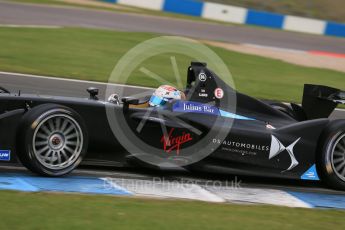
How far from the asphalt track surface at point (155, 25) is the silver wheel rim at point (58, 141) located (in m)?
12.7

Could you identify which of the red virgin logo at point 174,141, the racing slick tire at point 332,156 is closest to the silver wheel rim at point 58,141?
the red virgin logo at point 174,141

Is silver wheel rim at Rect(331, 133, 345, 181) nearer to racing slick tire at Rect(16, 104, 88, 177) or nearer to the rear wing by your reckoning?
the rear wing

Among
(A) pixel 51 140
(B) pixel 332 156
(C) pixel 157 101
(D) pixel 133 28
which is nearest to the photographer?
(A) pixel 51 140

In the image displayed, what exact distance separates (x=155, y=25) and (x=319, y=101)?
15.0 meters

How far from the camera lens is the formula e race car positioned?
6520 mm

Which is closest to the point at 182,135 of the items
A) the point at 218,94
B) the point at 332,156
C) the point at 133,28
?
the point at 218,94

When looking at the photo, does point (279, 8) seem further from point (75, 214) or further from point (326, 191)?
point (75, 214)

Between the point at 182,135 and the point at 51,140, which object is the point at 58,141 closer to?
the point at 51,140

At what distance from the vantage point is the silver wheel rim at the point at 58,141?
21.2ft

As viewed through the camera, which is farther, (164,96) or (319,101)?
(319,101)

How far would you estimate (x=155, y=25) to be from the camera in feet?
74.6

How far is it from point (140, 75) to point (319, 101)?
644 centimetres

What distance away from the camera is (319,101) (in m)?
8.19

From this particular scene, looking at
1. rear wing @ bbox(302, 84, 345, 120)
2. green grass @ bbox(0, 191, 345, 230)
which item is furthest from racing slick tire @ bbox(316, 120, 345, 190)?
green grass @ bbox(0, 191, 345, 230)
